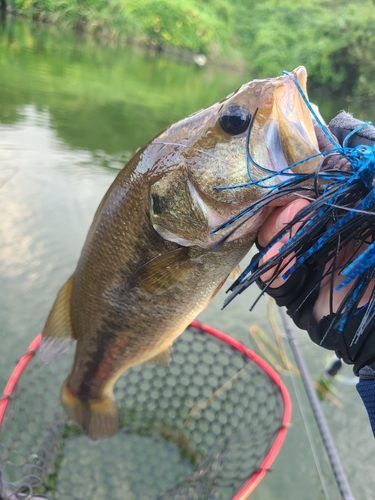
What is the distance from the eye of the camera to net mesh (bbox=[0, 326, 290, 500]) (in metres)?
2.03

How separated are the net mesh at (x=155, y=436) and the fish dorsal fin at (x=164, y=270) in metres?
1.04

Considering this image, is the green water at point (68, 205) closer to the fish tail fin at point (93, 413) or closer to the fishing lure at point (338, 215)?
the fishing lure at point (338, 215)

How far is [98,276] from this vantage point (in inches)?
55.8

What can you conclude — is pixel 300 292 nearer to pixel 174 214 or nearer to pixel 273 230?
pixel 273 230

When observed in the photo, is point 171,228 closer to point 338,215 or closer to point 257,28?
point 338,215

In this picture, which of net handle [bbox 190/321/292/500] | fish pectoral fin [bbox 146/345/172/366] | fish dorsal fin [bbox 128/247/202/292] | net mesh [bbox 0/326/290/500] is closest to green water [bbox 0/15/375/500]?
net mesh [bbox 0/326/290/500]

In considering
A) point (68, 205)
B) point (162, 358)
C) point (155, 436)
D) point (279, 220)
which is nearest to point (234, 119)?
point (279, 220)

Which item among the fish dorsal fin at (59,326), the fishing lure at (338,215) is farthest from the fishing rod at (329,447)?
the fish dorsal fin at (59,326)

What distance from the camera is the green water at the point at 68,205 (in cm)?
260

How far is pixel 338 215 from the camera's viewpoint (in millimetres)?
816

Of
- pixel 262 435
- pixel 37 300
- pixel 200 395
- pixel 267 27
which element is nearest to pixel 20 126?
pixel 37 300

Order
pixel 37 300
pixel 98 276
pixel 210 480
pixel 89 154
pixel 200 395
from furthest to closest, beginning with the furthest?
1. pixel 89 154
2. pixel 37 300
3. pixel 200 395
4. pixel 210 480
5. pixel 98 276

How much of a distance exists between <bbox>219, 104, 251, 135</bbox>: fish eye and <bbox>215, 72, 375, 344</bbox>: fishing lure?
163 millimetres

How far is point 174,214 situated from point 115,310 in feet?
1.79
